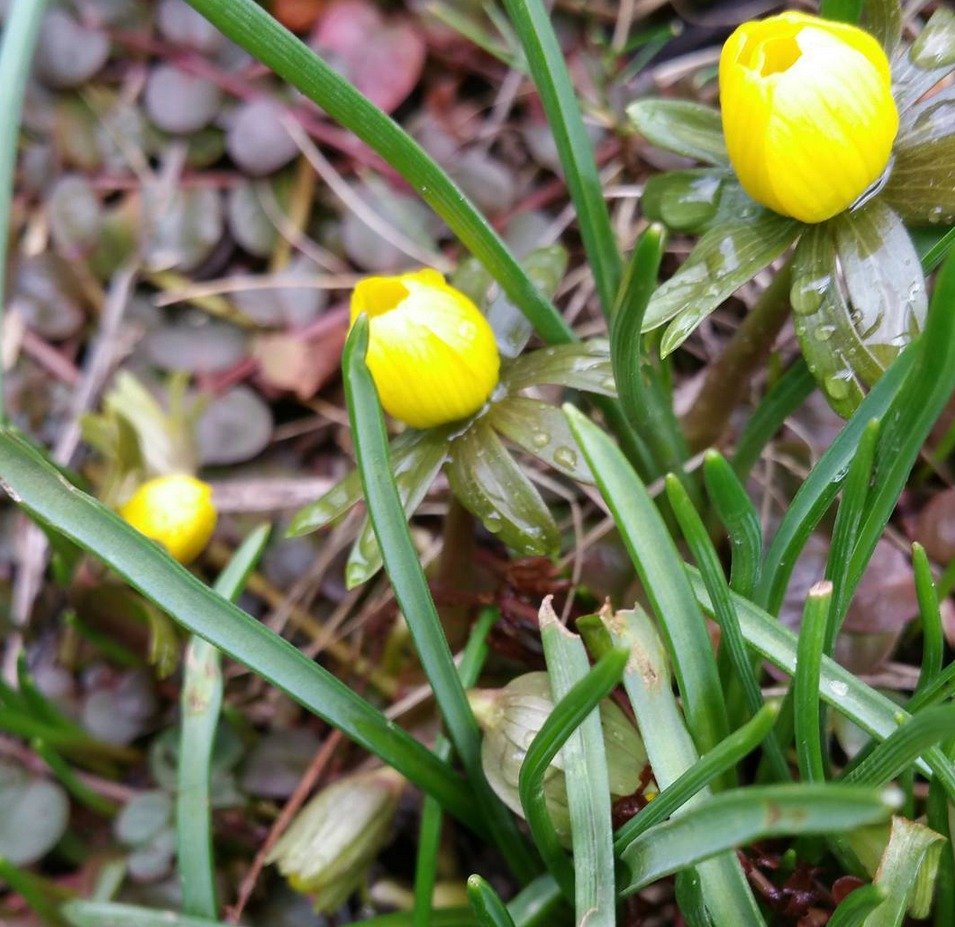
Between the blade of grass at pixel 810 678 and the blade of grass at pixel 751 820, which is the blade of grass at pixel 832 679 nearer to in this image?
the blade of grass at pixel 810 678

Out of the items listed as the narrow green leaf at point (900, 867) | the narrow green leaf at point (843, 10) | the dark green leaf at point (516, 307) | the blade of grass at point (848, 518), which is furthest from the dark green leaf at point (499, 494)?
the narrow green leaf at point (843, 10)

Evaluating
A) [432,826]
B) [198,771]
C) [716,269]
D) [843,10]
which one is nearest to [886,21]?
[843,10]

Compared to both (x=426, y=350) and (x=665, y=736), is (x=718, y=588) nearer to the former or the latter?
(x=665, y=736)

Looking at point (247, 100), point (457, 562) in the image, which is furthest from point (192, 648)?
point (247, 100)

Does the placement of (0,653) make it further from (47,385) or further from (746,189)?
(746,189)

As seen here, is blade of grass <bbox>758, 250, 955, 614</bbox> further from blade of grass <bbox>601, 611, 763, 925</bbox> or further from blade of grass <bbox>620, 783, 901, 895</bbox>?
blade of grass <bbox>620, 783, 901, 895</bbox>

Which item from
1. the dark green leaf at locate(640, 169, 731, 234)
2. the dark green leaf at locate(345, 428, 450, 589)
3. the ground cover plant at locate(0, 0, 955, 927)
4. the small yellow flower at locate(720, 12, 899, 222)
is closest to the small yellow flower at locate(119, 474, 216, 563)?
the ground cover plant at locate(0, 0, 955, 927)
